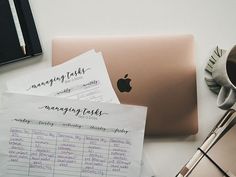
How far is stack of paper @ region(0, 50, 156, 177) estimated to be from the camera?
67cm

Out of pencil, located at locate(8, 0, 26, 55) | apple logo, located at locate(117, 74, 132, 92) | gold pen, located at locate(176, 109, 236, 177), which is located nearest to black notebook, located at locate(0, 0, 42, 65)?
pencil, located at locate(8, 0, 26, 55)

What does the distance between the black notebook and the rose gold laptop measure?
0.05m

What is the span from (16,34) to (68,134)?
21 cm

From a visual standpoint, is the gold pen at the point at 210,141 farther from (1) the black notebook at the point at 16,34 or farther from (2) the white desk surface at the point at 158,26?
(1) the black notebook at the point at 16,34

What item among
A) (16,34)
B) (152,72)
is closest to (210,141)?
(152,72)

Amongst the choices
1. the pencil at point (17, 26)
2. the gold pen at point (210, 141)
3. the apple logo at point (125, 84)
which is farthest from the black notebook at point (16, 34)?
the gold pen at point (210, 141)

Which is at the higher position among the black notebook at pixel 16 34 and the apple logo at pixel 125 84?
the black notebook at pixel 16 34

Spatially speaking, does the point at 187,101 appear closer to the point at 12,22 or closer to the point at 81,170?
the point at 81,170

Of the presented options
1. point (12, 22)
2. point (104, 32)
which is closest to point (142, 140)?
point (104, 32)

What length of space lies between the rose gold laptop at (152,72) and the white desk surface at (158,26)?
3cm

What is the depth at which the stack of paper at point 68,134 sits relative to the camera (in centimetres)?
67

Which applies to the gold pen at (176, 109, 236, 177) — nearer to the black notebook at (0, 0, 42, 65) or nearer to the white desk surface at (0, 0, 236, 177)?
the white desk surface at (0, 0, 236, 177)

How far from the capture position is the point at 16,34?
67cm

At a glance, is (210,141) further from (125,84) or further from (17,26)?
(17,26)
